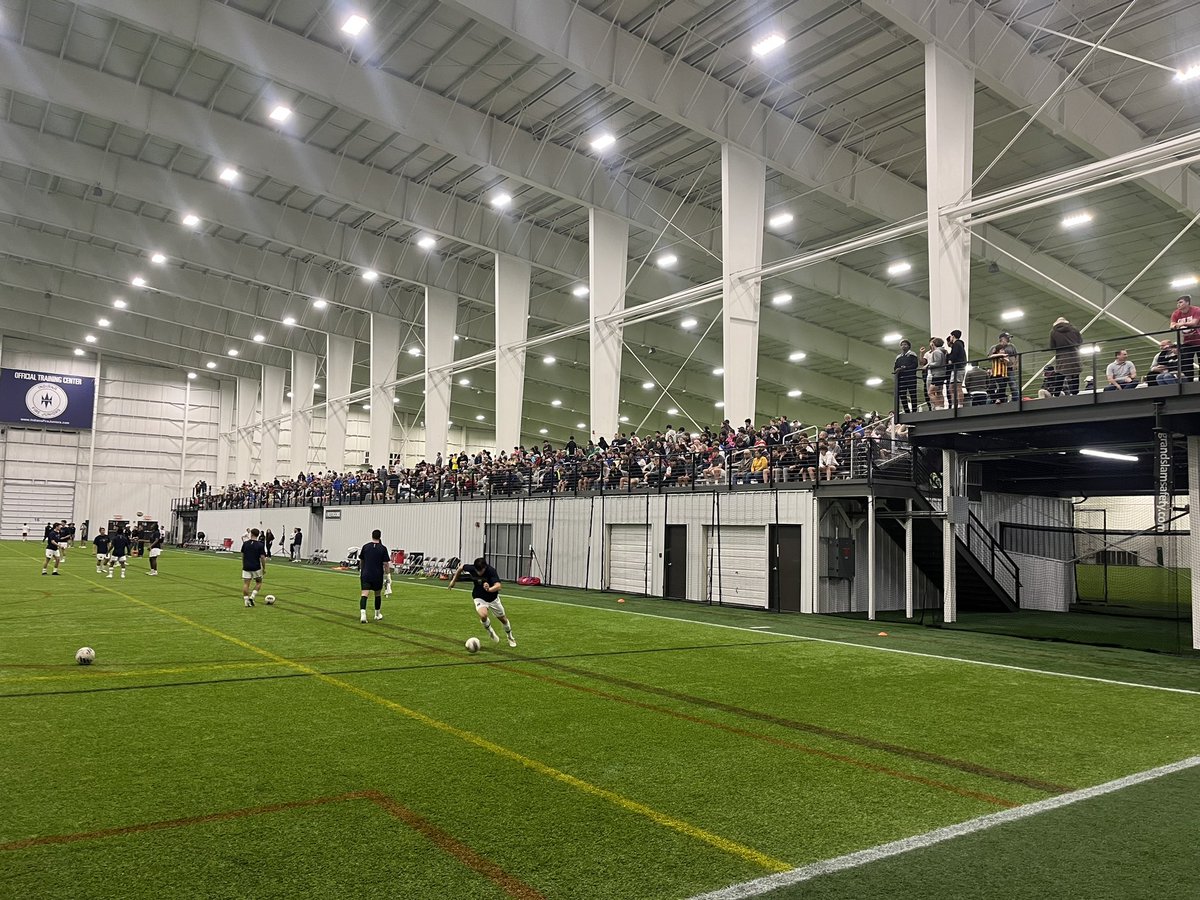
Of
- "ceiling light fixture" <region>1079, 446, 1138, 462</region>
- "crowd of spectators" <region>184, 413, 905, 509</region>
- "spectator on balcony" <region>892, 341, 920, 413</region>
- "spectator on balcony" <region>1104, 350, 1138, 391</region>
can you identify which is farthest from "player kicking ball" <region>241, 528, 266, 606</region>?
"ceiling light fixture" <region>1079, 446, 1138, 462</region>

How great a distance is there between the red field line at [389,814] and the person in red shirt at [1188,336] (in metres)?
15.5

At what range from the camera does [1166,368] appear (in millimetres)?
15758

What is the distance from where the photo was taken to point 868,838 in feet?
18.4

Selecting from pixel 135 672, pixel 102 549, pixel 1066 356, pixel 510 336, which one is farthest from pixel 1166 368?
pixel 102 549

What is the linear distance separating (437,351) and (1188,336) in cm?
3474

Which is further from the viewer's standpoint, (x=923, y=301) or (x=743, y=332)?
(x=923, y=301)

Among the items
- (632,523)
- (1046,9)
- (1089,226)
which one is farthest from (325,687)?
(1089,226)

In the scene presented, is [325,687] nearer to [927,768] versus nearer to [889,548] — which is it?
[927,768]

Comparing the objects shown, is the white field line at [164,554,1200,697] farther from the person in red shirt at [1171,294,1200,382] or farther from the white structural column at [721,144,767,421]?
the white structural column at [721,144,767,421]

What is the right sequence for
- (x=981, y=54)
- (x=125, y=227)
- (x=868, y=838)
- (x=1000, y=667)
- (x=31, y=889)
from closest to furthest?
(x=31, y=889) → (x=868, y=838) → (x=1000, y=667) → (x=981, y=54) → (x=125, y=227)

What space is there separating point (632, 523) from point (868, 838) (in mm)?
21923

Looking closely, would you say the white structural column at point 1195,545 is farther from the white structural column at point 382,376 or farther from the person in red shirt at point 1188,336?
the white structural column at point 382,376

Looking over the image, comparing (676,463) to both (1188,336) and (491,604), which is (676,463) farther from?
(1188,336)

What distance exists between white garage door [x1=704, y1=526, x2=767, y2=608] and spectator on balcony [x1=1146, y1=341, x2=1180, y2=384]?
405 inches
